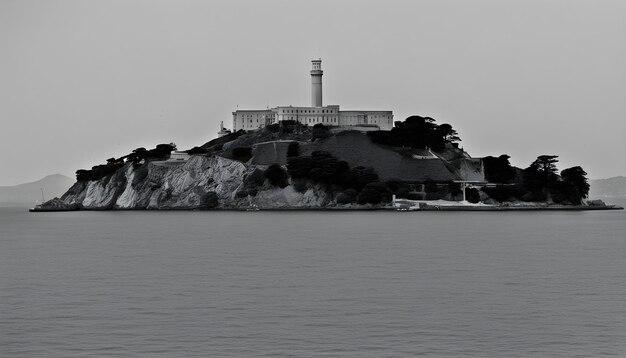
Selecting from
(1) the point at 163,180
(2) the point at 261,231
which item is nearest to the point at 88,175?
(1) the point at 163,180

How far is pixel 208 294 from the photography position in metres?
37.9

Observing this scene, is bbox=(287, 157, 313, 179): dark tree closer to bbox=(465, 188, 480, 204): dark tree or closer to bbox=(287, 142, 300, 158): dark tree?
bbox=(287, 142, 300, 158): dark tree

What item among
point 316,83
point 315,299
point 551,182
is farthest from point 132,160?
point 315,299

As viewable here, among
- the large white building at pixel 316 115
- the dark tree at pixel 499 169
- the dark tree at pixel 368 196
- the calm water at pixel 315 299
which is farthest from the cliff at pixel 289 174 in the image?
the calm water at pixel 315 299

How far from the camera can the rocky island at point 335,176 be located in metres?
142

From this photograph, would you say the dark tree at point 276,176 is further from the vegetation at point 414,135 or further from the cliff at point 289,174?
the vegetation at point 414,135

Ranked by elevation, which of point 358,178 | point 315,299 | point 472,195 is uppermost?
point 358,178

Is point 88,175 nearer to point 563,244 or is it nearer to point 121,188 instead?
point 121,188

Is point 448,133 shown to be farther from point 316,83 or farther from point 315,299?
point 315,299

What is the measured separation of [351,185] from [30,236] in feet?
213

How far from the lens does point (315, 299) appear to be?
36.2 m

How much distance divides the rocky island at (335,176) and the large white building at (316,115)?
415 cm

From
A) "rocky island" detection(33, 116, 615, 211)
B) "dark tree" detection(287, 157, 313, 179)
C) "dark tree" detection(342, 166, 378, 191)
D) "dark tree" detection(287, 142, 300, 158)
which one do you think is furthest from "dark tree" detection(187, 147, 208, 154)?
"dark tree" detection(342, 166, 378, 191)

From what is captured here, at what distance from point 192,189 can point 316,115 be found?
31501mm
